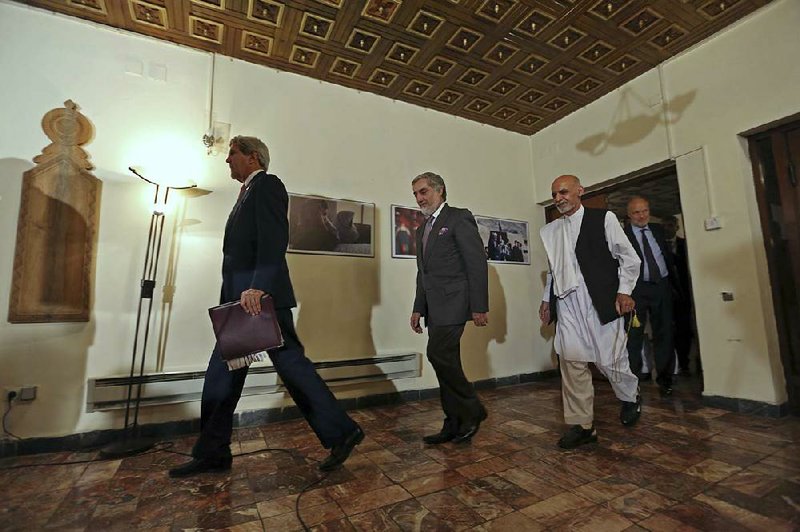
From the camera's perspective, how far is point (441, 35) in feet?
9.33

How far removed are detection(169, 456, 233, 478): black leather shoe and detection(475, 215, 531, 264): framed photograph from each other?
2.96m

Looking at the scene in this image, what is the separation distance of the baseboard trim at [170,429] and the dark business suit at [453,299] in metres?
1.07

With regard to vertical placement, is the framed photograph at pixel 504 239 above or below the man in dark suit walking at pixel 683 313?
above

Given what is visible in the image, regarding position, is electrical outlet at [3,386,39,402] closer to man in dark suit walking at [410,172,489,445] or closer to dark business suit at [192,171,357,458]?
dark business suit at [192,171,357,458]

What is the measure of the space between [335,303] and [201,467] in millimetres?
1519

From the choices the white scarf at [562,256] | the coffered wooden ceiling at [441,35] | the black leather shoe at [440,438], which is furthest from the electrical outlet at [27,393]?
the white scarf at [562,256]

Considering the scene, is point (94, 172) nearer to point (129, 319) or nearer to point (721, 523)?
point (129, 319)

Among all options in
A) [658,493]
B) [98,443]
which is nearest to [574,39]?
[658,493]

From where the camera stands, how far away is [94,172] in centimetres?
250

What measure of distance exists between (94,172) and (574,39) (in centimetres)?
364

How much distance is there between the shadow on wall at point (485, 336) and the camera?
3641 mm

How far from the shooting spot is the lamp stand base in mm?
2084

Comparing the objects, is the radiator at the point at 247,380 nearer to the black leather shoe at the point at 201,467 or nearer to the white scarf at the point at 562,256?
the black leather shoe at the point at 201,467

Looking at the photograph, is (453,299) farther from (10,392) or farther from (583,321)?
(10,392)
